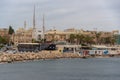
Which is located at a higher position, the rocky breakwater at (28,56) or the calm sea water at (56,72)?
the rocky breakwater at (28,56)

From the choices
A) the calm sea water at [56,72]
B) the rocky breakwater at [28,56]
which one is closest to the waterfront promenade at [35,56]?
the rocky breakwater at [28,56]

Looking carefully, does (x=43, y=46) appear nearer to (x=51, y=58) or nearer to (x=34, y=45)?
(x=34, y=45)

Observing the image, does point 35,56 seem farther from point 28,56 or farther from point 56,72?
point 56,72

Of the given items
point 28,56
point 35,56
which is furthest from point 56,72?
point 35,56

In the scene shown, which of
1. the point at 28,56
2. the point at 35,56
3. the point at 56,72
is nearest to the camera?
the point at 56,72

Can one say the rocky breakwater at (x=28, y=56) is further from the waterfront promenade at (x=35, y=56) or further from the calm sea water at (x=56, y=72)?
the calm sea water at (x=56, y=72)

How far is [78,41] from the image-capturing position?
19888 centimetres

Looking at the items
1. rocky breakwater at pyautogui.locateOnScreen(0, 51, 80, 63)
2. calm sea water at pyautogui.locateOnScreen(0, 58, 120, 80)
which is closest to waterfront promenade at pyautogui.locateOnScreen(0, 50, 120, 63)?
rocky breakwater at pyautogui.locateOnScreen(0, 51, 80, 63)

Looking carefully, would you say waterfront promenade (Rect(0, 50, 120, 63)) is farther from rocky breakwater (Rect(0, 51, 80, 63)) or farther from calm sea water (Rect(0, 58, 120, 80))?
calm sea water (Rect(0, 58, 120, 80))

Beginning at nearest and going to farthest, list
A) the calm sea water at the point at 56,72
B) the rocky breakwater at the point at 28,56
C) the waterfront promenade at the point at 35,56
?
the calm sea water at the point at 56,72
the rocky breakwater at the point at 28,56
the waterfront promenade at the point at 35,56

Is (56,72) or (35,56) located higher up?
(35,56)

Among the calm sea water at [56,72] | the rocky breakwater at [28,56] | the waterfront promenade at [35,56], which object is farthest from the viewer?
the waterfront promenade at [35,56]

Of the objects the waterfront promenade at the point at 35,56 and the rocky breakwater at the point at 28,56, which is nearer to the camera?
the rocky breakwater at the point at 28,56

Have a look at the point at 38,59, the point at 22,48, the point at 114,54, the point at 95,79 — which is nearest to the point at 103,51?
the point at 114,54
